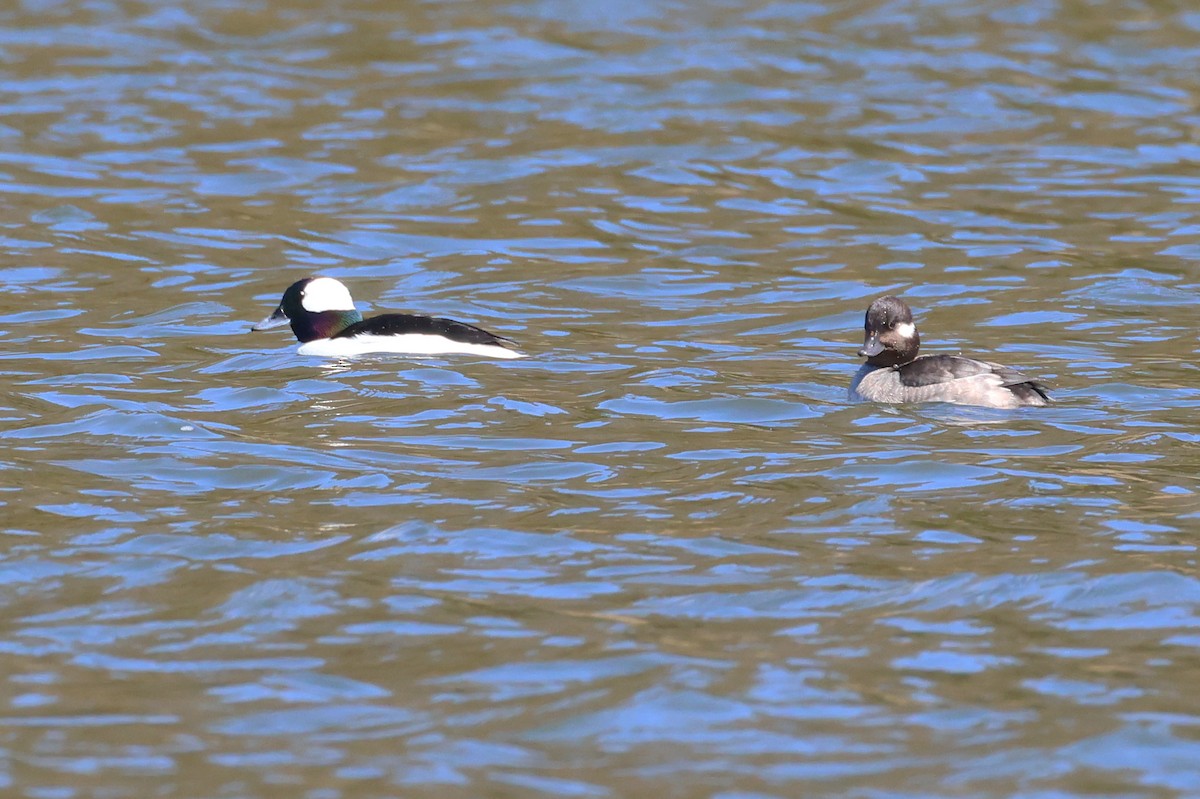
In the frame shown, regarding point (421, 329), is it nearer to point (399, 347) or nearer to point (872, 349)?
point (399, 347)

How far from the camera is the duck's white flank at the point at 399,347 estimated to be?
11000mm

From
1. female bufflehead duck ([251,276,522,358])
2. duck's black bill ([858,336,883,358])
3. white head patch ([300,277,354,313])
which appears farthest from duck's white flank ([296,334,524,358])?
duck's black bill ([858,336,883,358])

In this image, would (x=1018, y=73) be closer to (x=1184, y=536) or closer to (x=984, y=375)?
(x=984, y=375)

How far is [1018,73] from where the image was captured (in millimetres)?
20406

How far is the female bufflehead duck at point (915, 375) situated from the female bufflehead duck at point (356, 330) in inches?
85.9

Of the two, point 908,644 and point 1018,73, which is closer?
point 908,644

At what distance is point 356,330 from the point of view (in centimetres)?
1149

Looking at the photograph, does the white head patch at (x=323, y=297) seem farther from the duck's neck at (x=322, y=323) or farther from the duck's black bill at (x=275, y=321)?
the duck's black bill at (x=275, y=321)

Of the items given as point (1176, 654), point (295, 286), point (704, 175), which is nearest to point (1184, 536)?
point (1176, 654)

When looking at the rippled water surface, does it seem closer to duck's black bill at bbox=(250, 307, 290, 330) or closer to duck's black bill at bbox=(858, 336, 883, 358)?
duck's black bill at bbox=(250, 307, 290, 330)

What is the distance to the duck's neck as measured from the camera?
11.8 m

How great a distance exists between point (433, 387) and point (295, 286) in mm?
1897

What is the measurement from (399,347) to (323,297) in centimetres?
85

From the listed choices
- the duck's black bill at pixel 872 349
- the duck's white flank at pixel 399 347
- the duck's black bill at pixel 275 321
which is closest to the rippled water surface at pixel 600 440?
the duck's white flank at pixel 399 347
